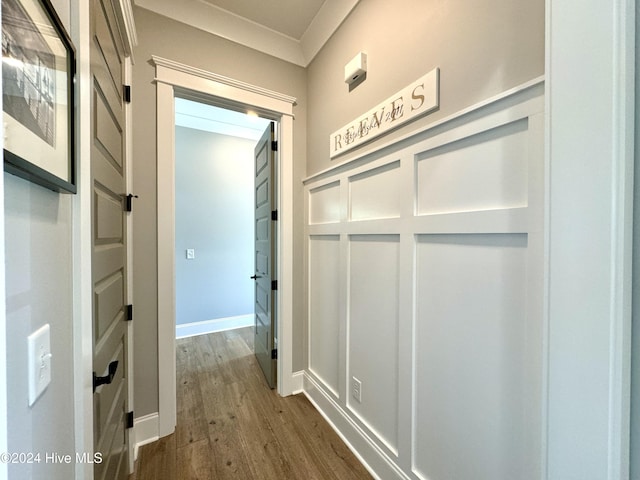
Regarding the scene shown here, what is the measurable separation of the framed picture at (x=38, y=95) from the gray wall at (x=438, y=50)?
47.2 inches

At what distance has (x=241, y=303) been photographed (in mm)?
3836

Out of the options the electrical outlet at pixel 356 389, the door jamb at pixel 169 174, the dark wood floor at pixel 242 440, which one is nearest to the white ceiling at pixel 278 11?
the door jamb at pixel 169 174

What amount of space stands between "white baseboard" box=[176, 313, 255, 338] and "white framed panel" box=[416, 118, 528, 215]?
3.30 m

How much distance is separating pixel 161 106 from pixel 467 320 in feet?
6.71

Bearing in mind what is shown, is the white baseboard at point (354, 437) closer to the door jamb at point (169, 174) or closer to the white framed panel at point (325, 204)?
the door jamb at point (169, 174)

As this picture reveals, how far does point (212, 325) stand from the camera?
358 centimetres

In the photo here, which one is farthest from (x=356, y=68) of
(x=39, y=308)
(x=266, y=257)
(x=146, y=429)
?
(x=146, y=429)

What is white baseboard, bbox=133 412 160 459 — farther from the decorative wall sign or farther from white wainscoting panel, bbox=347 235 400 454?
the decorative wall sign

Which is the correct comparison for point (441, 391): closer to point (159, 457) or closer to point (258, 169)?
point (159, 457)

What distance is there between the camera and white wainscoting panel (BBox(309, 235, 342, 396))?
1.81 metres

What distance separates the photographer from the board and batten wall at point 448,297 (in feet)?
2.76

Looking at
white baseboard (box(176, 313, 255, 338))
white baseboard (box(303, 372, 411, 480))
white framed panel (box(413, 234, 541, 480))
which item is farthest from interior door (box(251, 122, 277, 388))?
white framed panel (box(413, 234, 541, 480))

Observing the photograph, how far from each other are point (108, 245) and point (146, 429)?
1296 millimetres

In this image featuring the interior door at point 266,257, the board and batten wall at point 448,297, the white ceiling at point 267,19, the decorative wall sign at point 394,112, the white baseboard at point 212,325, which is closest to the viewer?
the board and batten wall at point 448,297
